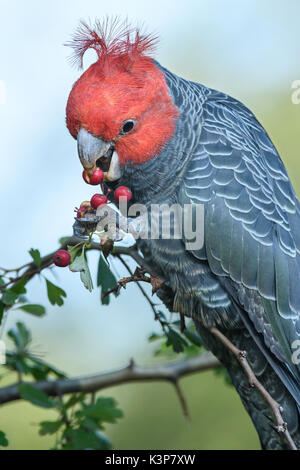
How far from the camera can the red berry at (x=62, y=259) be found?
8.86 ft

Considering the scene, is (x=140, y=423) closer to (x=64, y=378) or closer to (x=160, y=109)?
(x=64, y=378)

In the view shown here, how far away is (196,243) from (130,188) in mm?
473

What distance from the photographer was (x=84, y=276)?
2549 millimetres

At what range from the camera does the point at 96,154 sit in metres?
3.05

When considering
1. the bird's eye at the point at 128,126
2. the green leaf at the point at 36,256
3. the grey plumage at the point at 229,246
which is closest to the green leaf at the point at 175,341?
the grey plumage at the point at 229,246

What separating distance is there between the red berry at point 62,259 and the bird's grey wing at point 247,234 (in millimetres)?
725

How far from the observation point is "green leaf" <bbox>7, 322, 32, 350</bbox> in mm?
3330

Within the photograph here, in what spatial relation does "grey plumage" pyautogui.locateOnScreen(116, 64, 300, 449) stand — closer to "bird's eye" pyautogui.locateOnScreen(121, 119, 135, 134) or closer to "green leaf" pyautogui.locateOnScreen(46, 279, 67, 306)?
"bird's eye" pyautogui.locateOnScreen(121, 119, 135, 134)

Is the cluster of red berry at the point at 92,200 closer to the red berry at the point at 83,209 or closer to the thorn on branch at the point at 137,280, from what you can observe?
the red berry at the point at 83,209

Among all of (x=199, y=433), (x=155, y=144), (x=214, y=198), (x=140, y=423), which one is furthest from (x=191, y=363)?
(x=140, y=423)

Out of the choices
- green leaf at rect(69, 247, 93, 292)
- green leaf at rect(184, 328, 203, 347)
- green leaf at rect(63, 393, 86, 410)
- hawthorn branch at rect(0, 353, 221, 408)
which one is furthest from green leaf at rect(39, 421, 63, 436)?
green leaf at rect(69, 247, 93, 292)

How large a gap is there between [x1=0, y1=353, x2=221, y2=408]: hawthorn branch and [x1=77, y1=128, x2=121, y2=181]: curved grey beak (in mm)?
1068

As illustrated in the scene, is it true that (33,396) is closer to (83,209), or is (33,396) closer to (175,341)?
(175,341)

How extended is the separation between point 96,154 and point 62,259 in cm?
Result: 63
